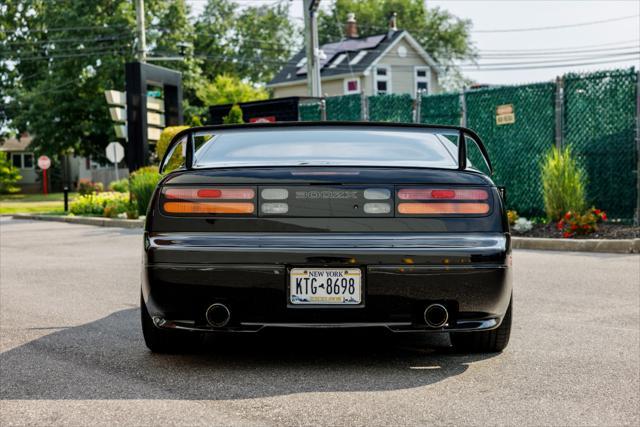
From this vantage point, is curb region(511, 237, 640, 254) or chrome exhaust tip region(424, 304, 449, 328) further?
curb region(511, 237, 640, 254)

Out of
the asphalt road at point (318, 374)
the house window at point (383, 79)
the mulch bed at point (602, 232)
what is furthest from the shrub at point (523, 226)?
the house window at point (383, 79)

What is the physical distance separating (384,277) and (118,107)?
24.6 metres

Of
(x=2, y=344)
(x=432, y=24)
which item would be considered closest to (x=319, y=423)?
(x=2, y=344)

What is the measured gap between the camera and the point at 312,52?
24.0m

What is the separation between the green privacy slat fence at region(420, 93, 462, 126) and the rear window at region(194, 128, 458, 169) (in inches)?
463

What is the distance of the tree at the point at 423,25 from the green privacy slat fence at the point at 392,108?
47327 millimetres

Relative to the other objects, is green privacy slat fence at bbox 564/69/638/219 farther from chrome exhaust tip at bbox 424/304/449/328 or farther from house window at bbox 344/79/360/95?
house window at bbox 344/79/360/95

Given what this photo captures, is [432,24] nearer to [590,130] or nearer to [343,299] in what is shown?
[590,130]

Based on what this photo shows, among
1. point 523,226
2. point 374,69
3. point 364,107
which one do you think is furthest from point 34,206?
point 523,226

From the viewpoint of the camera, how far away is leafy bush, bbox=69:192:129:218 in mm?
23781

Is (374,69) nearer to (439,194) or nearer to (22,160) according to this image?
(22,160)

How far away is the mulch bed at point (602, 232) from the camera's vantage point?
12.8m

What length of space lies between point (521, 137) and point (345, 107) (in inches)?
230

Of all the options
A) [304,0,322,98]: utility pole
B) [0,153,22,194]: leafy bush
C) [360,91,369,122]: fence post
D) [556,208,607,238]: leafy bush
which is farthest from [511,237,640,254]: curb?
[0,153,22,194]: leafy bush
